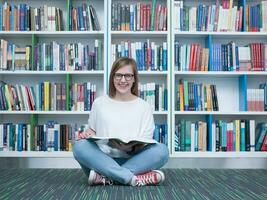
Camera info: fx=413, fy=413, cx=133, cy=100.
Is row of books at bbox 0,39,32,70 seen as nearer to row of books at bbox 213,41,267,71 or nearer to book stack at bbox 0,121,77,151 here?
book stack at bbox 0,121,77,151

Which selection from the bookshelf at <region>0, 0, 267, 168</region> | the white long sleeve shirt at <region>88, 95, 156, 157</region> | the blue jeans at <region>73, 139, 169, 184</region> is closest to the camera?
the blue jeans at <region>73, 139, 169, 184</region>

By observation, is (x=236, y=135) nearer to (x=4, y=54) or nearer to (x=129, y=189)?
(x=129, y=189)

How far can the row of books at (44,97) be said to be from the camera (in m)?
4.05

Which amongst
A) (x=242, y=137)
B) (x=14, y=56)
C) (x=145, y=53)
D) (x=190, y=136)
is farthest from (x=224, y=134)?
(x=14, y=56)

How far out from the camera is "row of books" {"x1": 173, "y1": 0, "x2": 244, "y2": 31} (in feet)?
13.3

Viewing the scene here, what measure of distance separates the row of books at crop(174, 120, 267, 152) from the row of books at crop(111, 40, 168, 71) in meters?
0.62

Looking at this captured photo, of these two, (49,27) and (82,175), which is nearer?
(82,175)

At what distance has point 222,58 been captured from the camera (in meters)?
4.10

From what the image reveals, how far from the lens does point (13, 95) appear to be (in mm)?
4055

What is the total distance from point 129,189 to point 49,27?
2288 millimetres

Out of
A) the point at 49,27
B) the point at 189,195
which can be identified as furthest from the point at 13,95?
the point at 189,195

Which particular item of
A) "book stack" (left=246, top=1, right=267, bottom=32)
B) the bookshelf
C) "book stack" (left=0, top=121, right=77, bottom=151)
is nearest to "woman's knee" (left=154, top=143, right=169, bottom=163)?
the bookshelf

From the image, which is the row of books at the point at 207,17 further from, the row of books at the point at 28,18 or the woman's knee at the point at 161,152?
the woman's knee at the point at 161,152

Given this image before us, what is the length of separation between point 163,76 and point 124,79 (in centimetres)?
167
